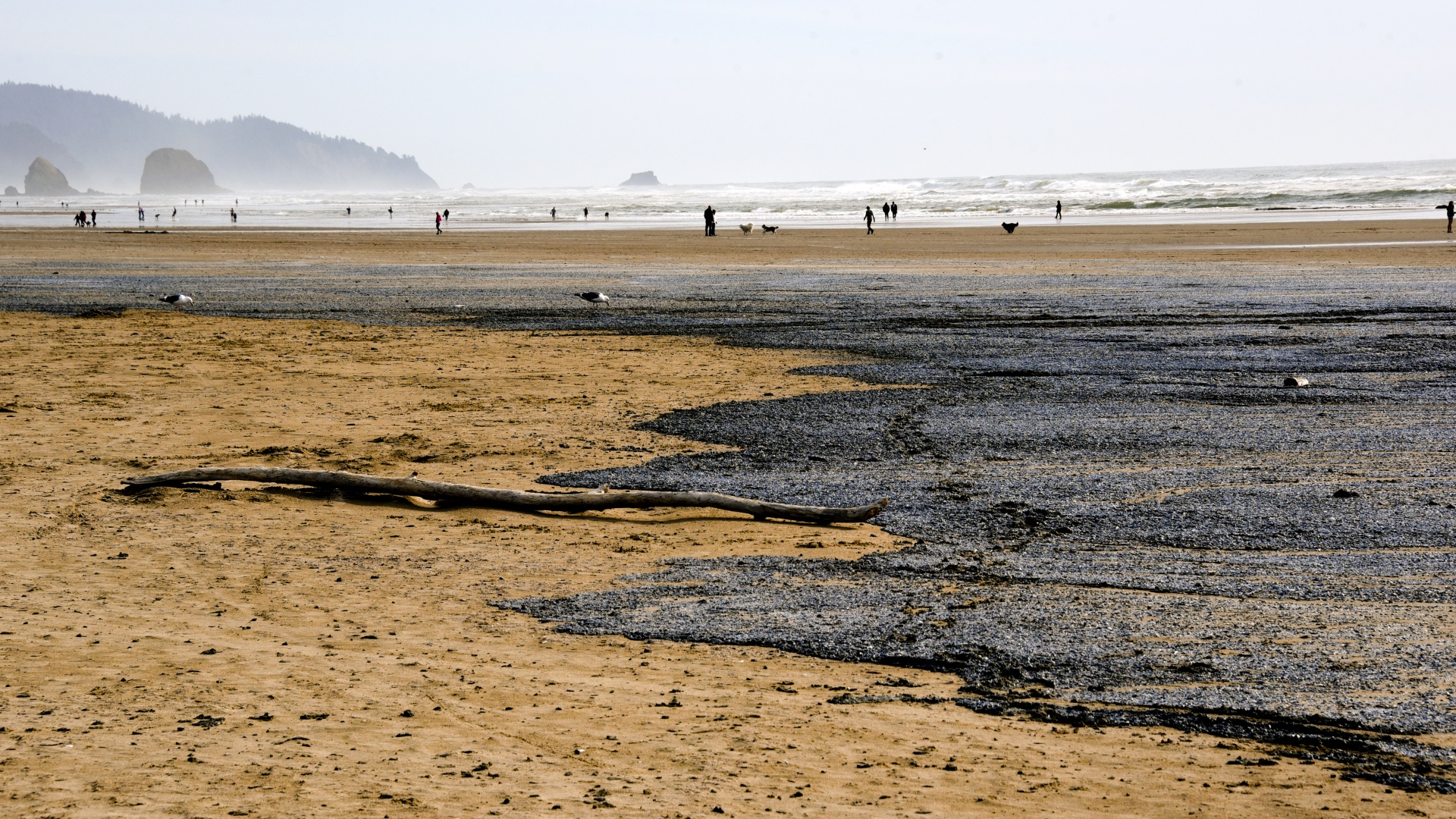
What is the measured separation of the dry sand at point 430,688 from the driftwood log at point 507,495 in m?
0.10

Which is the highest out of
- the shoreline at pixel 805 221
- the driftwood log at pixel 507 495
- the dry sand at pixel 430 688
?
the shoreline at pixel 805 221

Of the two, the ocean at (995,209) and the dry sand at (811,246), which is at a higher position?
the ocean at (995,209)

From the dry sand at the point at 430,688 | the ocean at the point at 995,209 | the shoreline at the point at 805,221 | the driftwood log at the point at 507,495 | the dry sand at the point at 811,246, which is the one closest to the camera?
the dry sand at the point at 430,688

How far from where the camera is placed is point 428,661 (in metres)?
5.05

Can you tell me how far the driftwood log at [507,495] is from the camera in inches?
289

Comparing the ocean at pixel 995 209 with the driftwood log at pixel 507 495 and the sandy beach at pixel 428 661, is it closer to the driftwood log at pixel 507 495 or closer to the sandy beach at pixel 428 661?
the sandy beach at pixel 428 661

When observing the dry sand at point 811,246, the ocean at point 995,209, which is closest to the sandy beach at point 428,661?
the dry sand at point 811,246

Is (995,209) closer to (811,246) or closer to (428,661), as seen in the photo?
(811,246)

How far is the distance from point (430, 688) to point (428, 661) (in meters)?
0.33

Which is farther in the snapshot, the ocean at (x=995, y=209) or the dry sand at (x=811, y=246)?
the ocean at (x=995, y=209)

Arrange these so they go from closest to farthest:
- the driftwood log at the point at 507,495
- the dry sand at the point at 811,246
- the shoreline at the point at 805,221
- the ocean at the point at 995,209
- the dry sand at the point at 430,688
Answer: the dry sand at the point at 430,688 < the driftwood log at the point at 507,495 < the dry sand at the point at 811,246 < the shoreline at the point at 805,221 < the ocean at the point at 995,209

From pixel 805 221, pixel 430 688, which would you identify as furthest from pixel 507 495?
pixel 805 221

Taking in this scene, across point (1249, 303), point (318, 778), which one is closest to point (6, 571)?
point (318, 778)

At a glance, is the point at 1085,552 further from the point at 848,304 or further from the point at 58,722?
the point at 848,304
